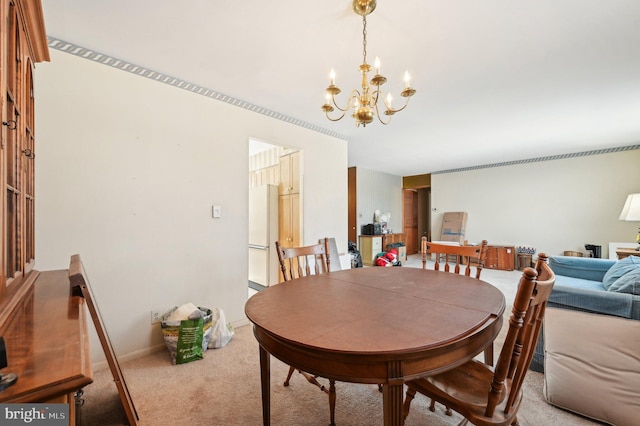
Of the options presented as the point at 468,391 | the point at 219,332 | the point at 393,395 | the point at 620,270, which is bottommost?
the point at 219,332

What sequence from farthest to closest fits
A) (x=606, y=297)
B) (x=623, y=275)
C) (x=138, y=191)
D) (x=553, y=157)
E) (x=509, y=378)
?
1. (x=553, y=157)
2. (x=138, y=191)
3. (x=623, y=275)
4. (x=606, y=297)
5. (x=509, y=378)

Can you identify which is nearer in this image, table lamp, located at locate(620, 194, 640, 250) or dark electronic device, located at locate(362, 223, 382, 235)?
table lamp, located at locate(620, 194, 640, 250)

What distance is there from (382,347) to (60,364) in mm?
813

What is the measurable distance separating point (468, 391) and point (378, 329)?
502 mm

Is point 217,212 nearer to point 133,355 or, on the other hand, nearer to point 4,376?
point 133,355

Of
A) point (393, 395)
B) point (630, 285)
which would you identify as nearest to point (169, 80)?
point (393, 395)

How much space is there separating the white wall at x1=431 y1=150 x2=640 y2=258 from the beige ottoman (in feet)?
17.1

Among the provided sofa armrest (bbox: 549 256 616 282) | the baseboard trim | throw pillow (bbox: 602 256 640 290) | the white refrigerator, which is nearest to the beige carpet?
the baseboard trim

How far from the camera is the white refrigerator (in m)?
3.99

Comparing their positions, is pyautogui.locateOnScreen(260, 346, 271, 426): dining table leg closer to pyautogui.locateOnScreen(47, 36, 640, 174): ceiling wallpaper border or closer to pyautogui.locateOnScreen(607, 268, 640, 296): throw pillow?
pyautogui.locateOnScreen(607, 268, 640, 296): throw pillow

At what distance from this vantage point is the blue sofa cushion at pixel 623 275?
1.70 m

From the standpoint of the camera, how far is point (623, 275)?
2016 millimetres

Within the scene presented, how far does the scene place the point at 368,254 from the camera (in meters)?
6.56

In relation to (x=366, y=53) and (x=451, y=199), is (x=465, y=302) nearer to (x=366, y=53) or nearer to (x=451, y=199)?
(x=366, y=53)
